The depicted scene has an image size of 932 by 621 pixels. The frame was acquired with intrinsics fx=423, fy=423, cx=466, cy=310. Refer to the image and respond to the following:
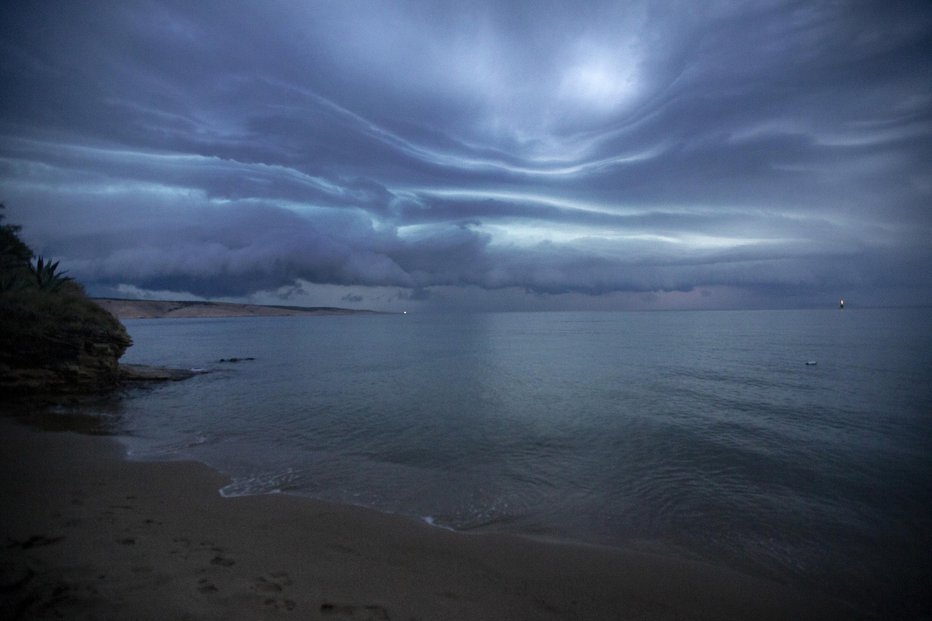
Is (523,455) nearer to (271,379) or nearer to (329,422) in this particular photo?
(329,422)

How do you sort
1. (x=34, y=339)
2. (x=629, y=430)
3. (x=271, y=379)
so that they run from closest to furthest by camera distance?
(x=629, y=430)
(x=34, y=339)
(x=271, y=379)

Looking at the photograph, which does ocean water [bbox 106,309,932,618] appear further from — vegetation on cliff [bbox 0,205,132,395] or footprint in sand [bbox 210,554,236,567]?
footprint in sand [bbox 210,554,236,567]

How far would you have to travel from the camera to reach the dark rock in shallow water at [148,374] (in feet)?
97.2

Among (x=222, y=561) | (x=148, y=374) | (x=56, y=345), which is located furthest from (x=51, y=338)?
(x=222, y=561)

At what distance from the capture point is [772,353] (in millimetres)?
52312

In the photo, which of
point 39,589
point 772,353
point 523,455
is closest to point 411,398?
point 523,455

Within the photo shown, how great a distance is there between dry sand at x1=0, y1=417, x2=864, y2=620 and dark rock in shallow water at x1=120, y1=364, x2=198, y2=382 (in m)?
22.5

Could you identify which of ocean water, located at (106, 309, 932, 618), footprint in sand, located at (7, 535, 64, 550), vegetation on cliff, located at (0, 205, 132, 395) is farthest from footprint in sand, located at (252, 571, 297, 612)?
vegetation on cliff, located at (0, 205, 132, 395)

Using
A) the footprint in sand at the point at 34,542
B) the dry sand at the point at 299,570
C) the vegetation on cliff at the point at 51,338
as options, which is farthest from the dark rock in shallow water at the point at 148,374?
the footprint in sand at the point at 34,542

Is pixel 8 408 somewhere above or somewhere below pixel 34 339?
below

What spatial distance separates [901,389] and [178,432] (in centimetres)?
4135

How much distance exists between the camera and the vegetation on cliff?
2208 centimetres

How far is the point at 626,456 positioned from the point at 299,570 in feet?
40.6

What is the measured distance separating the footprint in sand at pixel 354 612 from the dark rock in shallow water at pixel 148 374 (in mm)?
31083
